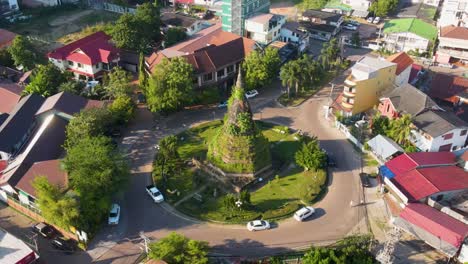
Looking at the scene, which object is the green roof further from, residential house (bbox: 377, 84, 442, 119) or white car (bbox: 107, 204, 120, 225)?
white car (bbox: 107, 204, 120, 225)

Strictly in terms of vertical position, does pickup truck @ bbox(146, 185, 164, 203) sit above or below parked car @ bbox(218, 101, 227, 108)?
below

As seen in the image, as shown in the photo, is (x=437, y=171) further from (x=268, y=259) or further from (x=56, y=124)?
(x=56, y=124)

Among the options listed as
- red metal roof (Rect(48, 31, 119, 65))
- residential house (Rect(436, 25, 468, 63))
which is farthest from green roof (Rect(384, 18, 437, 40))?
red metal roof (Rect(48, 31, 119, 65))

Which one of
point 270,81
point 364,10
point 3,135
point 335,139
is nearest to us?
point 3,135

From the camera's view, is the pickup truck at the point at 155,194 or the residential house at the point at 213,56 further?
the residential house at the point at 213,56

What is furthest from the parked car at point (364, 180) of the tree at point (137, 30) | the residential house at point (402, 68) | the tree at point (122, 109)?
the tree at point (137, 30)

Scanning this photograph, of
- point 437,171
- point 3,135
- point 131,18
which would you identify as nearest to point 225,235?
point 437,171

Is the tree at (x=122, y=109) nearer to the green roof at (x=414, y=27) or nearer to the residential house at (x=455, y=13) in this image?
the green roof at (x=414, y=27)
